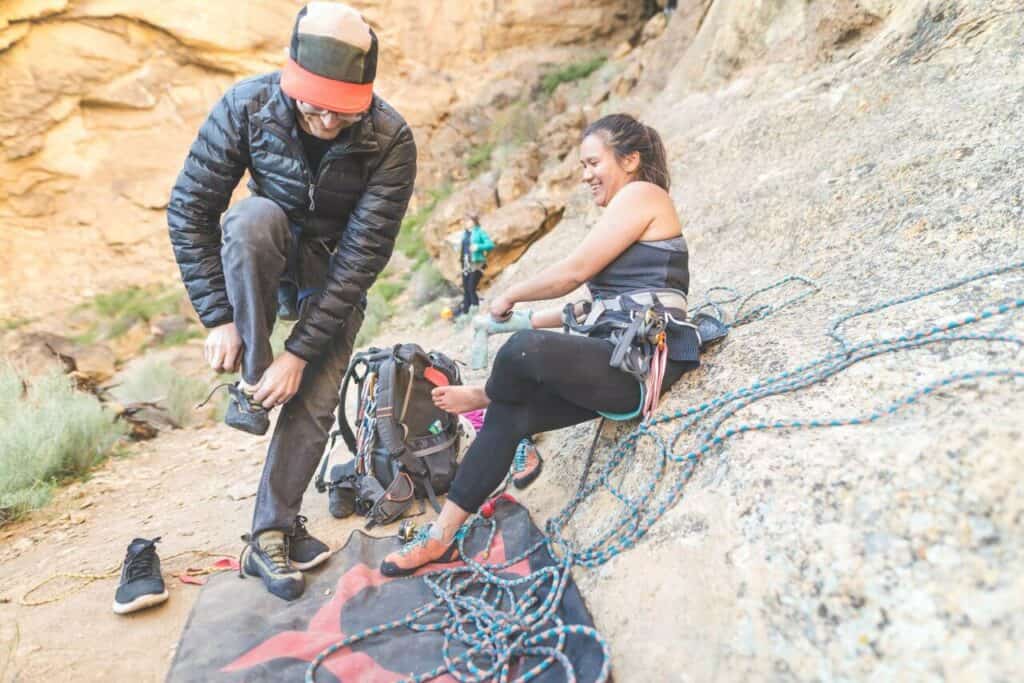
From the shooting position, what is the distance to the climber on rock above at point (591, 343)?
6.40 ft

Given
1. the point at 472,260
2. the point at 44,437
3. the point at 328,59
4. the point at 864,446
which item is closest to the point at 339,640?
the point at 864,446

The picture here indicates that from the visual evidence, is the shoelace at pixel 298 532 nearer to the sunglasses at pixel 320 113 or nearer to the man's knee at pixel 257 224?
the man's knee at pixel 257 224

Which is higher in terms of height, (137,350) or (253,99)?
(253,99)

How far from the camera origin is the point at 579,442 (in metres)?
2.65

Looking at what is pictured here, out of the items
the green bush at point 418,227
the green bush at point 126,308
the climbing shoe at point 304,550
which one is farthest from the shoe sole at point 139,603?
the green bush at point 126,308

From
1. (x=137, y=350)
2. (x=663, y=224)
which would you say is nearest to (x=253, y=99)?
(x=663, y=224)

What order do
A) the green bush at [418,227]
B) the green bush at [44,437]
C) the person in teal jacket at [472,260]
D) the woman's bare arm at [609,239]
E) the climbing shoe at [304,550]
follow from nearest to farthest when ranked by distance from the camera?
the woman's bare arm at [609,239] < the climbing shoe at [304,550] < the green bush at [44,437] < the person in teal jacket at [472,260] < the green bush at [418,227]

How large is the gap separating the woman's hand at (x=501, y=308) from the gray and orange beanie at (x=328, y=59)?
0.84 metres

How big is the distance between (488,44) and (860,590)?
14273mm

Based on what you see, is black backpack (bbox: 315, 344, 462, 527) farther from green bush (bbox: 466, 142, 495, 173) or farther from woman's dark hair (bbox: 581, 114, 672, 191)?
green bush (bbox: 466, 142, 495, 173)

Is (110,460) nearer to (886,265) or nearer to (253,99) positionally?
(253,99)

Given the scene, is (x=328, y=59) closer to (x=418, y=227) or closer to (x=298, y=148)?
(x=298, y=148)

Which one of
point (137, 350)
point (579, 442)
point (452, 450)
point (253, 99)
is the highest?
point (253, 99)

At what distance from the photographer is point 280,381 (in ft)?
6.64
